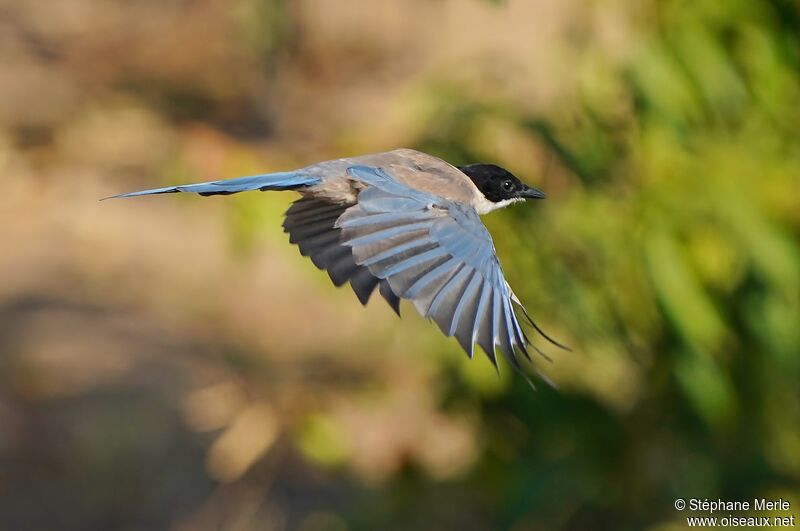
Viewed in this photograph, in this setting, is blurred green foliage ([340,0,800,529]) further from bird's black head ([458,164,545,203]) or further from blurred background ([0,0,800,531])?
bird's black head ([458,164,545,203])

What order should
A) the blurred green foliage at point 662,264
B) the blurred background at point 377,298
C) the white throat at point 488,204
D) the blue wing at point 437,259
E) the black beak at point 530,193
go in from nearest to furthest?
the blue wing at point 437,259, the white throat at point 488,204, the black beak at point 530,193, the blurred green foliage at point 662,264, the blurred background at point 377,298

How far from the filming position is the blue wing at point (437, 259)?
111 inches

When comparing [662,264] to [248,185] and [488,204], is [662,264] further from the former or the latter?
[248,185]

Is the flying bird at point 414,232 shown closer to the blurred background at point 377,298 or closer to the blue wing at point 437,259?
the blue wing at point 437,259

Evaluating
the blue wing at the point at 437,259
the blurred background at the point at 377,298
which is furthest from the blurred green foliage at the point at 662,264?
the blue wing at the point at 437,259

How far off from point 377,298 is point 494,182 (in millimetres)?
1392

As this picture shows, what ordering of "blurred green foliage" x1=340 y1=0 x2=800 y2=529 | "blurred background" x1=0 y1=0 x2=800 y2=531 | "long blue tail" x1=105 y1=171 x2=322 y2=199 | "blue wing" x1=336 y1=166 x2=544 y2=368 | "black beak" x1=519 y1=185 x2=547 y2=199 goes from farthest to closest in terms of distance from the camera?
1. "blurred background" x1=0 y1=0 x2=800 y2=531
2. "blurred green foliage" x1=340 y1=0 x2=800 y2=529
3. "black beak" x1=519 y1=185 x2=547 y2=199
4. "long blue tail" x1=105 y1=171 x2=322 y2=199
5. "blue wing" x1=336 y1=166 x2=544 y2=368

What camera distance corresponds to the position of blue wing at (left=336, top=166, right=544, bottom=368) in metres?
2.82

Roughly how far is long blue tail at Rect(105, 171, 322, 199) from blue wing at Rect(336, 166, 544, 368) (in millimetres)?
148

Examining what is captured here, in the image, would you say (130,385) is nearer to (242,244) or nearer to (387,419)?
(387,419)

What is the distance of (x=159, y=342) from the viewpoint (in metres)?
7.21

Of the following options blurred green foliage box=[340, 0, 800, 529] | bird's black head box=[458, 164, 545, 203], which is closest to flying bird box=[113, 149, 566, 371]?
bird's black head box=[458, 164, 545, 203]

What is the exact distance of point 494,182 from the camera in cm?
379

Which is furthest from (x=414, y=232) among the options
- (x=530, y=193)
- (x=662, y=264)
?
(x=662, y=264)
